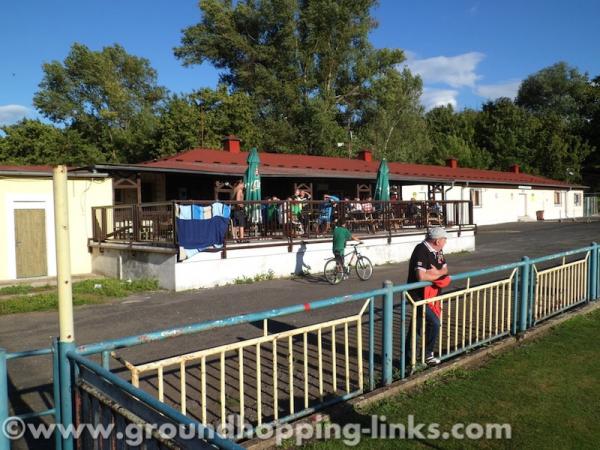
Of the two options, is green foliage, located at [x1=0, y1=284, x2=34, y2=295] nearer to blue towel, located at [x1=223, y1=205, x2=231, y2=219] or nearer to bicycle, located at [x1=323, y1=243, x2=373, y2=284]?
blue towel, located at [x1=223, y1=205, x2=231, y2=219]

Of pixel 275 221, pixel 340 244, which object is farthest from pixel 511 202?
pixel 340 244

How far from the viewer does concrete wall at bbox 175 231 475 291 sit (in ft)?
38.1

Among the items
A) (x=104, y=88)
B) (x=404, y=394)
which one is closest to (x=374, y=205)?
(x=404, y=394)

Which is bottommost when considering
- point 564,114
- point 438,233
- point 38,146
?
point 438,233

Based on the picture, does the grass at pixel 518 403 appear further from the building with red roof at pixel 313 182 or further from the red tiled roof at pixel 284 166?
the red tiled roof at pixel 284 166

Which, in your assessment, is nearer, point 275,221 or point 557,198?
point 275,221

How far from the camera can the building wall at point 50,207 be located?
1347cm

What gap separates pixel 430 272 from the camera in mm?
5344

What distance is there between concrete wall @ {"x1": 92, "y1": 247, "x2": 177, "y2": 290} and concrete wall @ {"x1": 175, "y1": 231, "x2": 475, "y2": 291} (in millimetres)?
364

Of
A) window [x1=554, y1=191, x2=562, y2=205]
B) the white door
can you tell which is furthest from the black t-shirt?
window [x1=554, y1=191, x2=562, y2=205]

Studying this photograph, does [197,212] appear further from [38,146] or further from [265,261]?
[38,146]

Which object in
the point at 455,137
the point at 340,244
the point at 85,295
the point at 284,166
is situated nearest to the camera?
the point at 85,295

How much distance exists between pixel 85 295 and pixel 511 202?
32.1 metres

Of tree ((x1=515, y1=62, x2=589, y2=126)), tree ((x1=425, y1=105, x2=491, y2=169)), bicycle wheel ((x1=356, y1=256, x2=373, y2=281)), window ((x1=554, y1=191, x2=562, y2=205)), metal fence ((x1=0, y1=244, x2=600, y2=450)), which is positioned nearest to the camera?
metal fence ((x1=0, y1=244, x2=600, y2=450))
